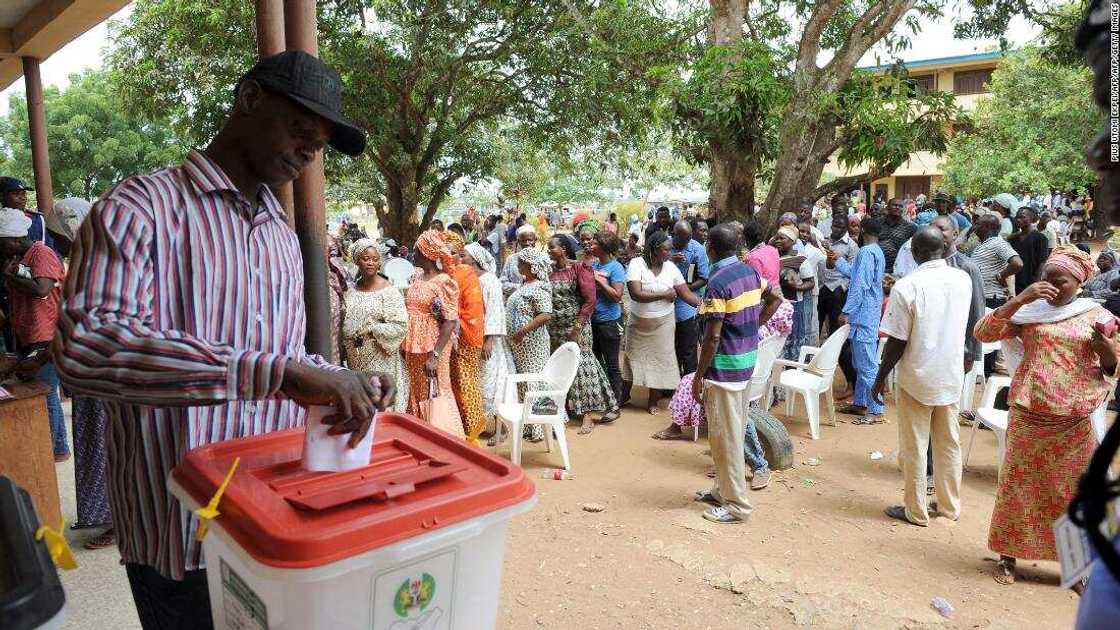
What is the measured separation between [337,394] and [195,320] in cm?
47

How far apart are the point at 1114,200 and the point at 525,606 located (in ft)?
11.0

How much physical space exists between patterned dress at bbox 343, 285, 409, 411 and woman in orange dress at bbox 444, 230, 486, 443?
1.91ft

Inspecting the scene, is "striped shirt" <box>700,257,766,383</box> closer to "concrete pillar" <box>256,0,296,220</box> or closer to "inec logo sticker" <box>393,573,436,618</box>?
"concrete pillar" <box>256,0,296,220</box>

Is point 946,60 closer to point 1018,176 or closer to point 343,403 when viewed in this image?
point 1018,176

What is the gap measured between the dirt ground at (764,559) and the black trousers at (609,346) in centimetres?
150

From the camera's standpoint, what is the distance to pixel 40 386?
3.74m

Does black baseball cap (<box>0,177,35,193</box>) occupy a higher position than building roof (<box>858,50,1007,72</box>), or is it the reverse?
building roof (<box>858,50,1007,72</box>)

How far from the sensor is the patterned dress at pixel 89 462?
3.91m

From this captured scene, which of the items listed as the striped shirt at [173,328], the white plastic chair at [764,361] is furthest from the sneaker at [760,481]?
the striped shirt at [173,328]

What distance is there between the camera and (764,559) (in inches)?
168

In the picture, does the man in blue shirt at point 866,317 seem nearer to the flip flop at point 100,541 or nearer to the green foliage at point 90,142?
the flip flop at point 100,541

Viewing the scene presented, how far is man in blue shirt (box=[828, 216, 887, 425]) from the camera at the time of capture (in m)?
6.98

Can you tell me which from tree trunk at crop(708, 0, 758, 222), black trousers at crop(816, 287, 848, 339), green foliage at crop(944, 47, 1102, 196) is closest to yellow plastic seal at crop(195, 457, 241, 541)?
black trousers at crop(816, 287, 848, 339)

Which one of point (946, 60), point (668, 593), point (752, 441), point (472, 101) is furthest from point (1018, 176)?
point (668, 593)
